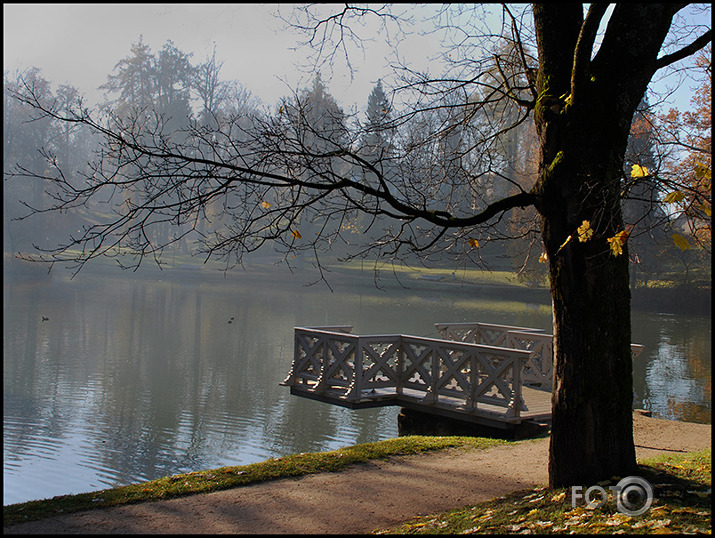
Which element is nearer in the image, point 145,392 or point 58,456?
point 58,456

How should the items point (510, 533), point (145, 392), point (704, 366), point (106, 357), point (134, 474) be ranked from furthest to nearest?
point (704, 366) → point (106, 357) → point (145, 392) → point (134, 474) → point (510, 533)

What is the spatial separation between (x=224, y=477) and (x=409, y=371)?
17.4 ft

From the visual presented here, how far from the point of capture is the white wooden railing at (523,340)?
1487 cm

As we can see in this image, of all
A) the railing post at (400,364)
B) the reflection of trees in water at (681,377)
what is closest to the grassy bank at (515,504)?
the railing post at (400,364)

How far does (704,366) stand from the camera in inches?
923

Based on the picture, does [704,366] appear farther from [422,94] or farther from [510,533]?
[510,533]

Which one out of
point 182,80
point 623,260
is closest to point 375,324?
point 623,260

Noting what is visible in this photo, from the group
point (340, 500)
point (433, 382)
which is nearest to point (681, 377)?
point (433, 382)

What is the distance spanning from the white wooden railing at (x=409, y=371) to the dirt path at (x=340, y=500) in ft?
6.12

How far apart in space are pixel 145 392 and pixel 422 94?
11832 mm

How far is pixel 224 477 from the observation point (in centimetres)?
773

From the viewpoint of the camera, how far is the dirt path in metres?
6.03

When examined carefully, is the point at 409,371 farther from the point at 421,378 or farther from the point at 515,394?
the point at 515,394

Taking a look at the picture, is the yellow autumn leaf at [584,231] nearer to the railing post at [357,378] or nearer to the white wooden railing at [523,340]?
the railing post at [357,378]
